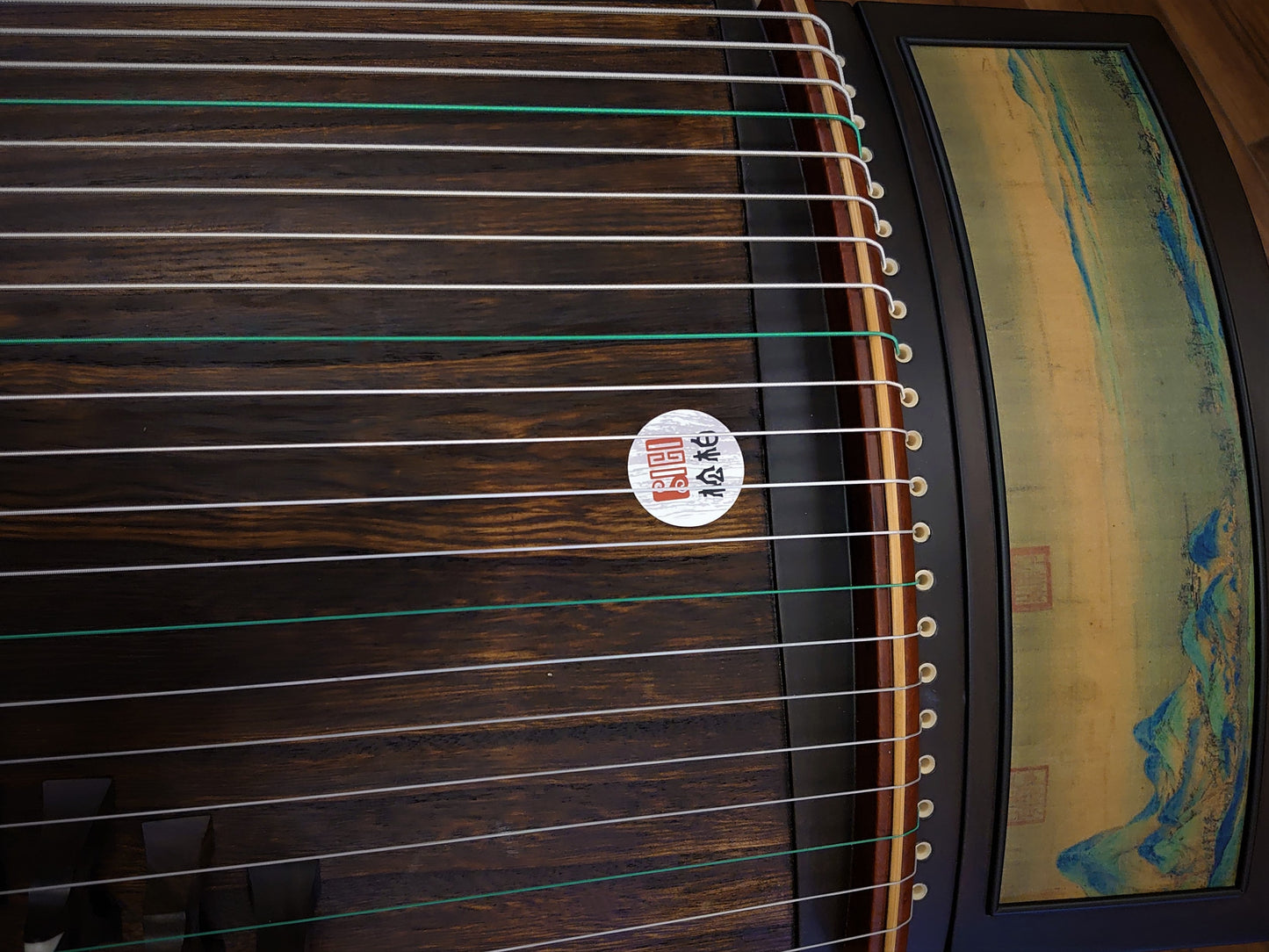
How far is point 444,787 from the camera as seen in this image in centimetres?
91

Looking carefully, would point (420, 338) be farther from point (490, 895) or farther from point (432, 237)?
point (490, 895)

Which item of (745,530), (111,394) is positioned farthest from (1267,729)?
(111,394)

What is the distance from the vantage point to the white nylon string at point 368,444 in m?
0.86

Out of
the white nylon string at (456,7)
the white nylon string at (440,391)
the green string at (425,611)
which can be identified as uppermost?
the white nylon string at (456,7)

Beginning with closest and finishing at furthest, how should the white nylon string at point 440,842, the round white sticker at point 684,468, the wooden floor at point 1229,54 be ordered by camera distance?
1. the white nylon string at point 440,842
2. the round white sticker at point 684,468
3. the wooden floor at point 1229,54

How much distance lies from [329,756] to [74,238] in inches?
21.7

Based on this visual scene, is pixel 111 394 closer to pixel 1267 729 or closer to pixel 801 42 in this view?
pixel 801 42

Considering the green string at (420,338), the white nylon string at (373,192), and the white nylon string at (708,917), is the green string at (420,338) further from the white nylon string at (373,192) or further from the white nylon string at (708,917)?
the white nylon string at (708,917)

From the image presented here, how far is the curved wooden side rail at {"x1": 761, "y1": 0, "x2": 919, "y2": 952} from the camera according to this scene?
37.1 inches

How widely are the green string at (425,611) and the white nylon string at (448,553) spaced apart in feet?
0.16

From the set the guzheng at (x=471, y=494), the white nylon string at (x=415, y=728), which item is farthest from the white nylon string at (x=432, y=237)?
the white nylon string at (x=415, y=728)

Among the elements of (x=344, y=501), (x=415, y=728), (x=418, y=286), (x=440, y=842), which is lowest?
(x=440, y=842)

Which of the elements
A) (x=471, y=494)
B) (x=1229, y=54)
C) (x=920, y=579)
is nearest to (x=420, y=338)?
(x=471, y=494)

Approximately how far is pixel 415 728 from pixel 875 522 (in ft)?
1.60
